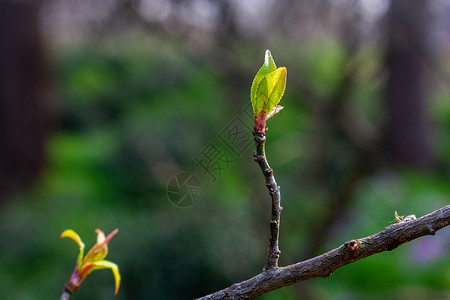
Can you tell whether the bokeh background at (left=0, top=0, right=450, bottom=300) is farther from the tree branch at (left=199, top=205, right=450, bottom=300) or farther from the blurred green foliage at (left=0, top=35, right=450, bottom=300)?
the tree branch at (left=199, top=205, right=450, bottom=300)

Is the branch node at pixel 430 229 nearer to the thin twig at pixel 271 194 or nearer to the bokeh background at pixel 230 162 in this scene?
the thin twig at pixel 271 194

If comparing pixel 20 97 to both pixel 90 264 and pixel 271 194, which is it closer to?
pixel 90 264

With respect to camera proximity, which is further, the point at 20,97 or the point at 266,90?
the point at 20,97

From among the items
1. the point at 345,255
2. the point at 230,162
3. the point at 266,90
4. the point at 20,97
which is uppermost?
the point at 20,97

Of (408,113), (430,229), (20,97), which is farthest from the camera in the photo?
(408,113)

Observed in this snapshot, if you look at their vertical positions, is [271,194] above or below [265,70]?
below

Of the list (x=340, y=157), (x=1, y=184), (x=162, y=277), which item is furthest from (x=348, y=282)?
(x=1, y=184)

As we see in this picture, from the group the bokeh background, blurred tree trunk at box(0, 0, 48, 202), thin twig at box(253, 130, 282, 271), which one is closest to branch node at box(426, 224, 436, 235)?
thin twig at box(253, 130, 282, 271)

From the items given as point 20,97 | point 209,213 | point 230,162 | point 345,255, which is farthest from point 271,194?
point 20,97

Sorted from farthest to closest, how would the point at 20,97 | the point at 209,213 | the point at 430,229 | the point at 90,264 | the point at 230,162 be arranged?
the point at 20,97 < the point at 209,213 < the point at 230,162 < the point at 90,264 < the point at 430,229
